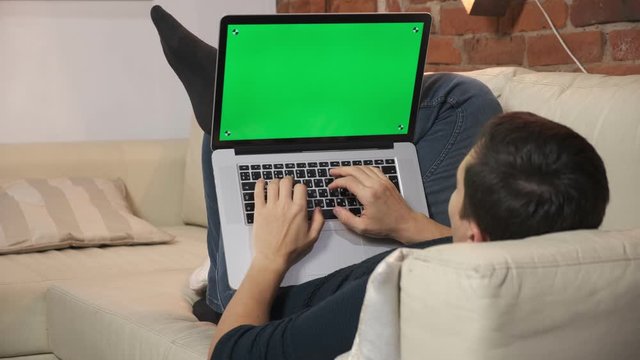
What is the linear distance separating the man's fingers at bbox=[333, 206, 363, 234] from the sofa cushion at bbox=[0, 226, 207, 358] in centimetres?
81

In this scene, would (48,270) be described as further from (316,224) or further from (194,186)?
(316,224)

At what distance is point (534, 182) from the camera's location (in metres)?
1.05

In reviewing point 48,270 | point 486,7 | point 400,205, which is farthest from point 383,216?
point 48,270

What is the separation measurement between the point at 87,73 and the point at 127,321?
5.72ft

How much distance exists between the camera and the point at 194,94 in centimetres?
173

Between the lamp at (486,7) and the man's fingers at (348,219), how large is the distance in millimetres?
1122

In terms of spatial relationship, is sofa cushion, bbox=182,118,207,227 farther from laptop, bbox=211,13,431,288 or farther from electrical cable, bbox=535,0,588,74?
laptop, bbox=211,13,431,288

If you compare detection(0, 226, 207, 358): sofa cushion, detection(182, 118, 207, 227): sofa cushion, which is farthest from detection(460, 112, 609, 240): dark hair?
detection(182, 118, 207, 227): sofa cushion

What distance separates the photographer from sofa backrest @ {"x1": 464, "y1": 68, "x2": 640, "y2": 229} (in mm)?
1570

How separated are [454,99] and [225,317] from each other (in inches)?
24.6

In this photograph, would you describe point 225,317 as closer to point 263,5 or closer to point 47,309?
point 47,309

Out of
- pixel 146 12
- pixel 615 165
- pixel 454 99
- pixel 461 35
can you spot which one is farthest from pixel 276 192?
pixel 146 12

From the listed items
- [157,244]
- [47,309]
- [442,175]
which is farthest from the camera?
[157,244]

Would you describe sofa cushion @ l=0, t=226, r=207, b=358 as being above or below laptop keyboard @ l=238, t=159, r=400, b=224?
below
